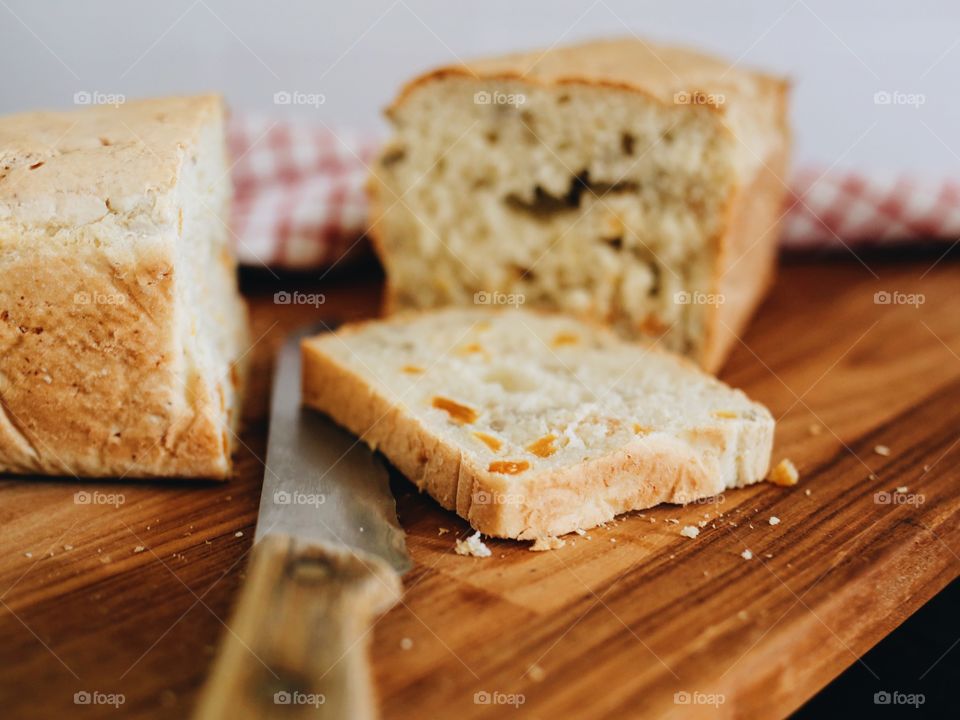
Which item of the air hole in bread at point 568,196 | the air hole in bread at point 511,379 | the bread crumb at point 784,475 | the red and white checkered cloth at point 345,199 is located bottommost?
the bread crumb at point 784,475

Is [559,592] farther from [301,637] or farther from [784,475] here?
[784,475]

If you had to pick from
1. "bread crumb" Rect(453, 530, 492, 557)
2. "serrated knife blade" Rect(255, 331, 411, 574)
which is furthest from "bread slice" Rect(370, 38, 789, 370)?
"bread crumb" Rect(453, 530, 492, 557)

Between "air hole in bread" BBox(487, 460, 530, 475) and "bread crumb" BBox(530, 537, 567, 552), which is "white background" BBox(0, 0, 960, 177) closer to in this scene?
"air hole in bread" BBox(487, 460, 530, 475)

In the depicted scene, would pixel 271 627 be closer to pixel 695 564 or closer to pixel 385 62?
pixel 695 564

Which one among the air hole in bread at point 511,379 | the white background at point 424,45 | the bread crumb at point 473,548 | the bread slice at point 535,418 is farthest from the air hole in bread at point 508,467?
the white background at point 424,45

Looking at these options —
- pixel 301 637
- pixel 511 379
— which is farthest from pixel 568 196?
pixel 301 637

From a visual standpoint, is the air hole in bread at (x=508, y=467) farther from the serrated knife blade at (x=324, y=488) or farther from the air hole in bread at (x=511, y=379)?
the air hole in bread at (x=511, y=379)
